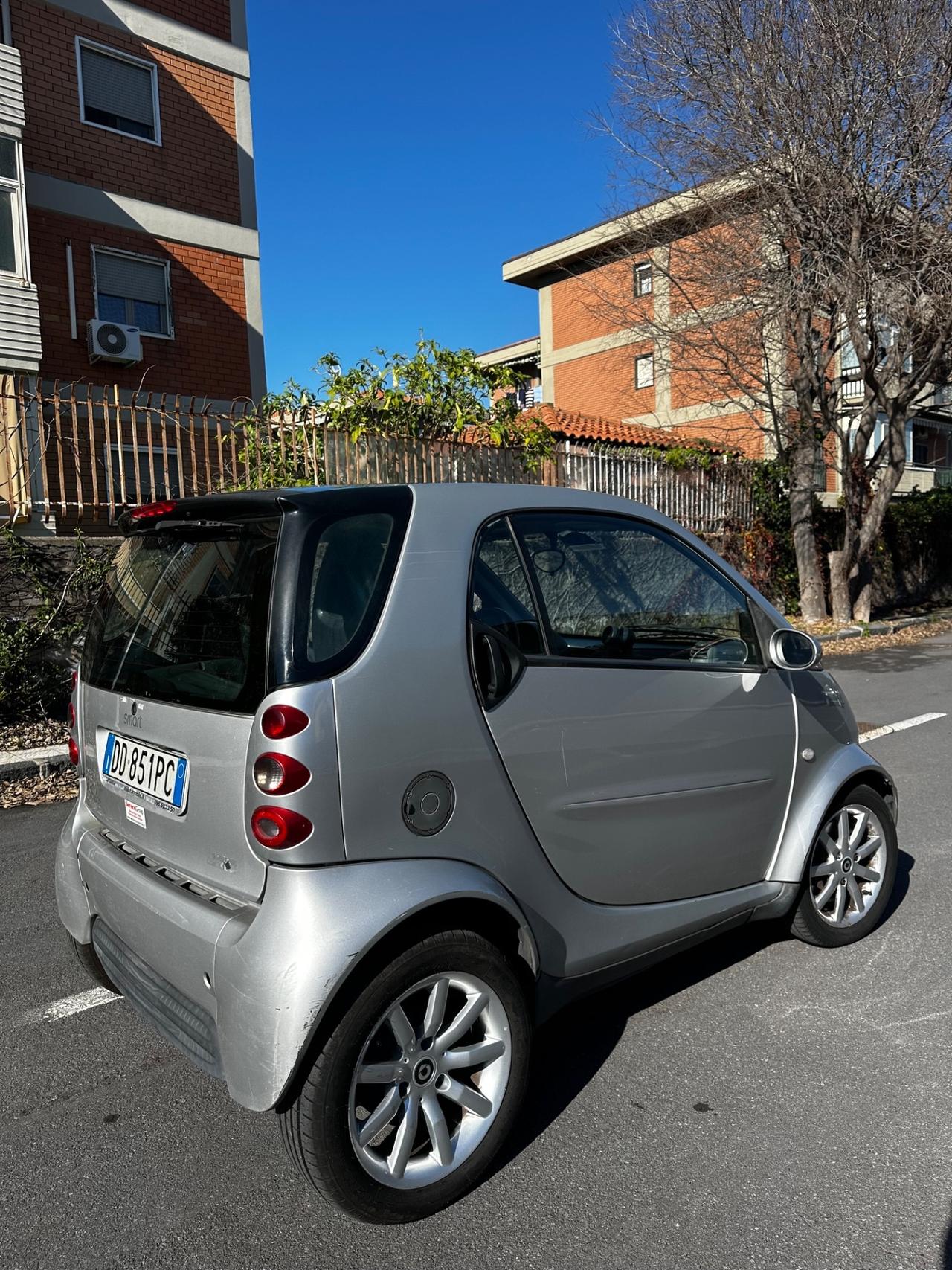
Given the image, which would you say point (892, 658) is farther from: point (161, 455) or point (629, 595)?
point (629, 595)

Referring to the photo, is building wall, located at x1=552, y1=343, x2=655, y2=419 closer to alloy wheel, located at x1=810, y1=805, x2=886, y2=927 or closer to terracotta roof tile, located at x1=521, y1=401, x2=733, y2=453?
terracotta roof tile, located at x1=521, y1=401, x2=733, y2=453

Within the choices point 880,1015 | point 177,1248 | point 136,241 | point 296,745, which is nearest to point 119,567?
point 296,745

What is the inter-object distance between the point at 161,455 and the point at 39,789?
3269 mm

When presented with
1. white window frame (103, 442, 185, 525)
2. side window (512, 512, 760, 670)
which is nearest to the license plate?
side window (512, 512, 760, 670)

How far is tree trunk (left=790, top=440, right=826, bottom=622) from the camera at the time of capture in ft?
47.2

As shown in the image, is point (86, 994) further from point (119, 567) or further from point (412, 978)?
point (412, 978)

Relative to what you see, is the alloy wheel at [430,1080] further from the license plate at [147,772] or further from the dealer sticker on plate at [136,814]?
the dealer sticker on plate at [136,814]

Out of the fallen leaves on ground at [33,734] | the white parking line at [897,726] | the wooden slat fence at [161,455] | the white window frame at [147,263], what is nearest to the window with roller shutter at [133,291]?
the white window frame at [147,263]

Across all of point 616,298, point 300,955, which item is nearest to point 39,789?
point 300,955

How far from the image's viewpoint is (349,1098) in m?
2.02

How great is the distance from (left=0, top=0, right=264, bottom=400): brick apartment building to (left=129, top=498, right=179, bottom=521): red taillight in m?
12.1

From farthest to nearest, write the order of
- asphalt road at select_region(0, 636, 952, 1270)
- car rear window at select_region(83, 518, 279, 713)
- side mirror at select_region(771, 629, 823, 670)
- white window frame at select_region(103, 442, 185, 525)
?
white window frame at select_region(103, 442, 185, 525) → side mirror at select_region(771, 629, 823, 670) → car rear window at select_region(83, 518, 279, 713) → asphalt road at select_region(0, 636, 952, 1270)

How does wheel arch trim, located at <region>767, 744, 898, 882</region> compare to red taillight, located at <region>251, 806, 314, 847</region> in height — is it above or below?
below

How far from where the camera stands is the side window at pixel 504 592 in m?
2.44
